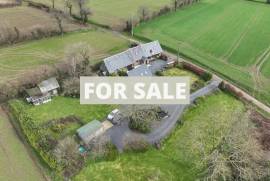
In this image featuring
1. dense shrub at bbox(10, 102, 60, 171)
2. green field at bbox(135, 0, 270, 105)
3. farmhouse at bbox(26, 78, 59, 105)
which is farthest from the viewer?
green field at bbox(135, 0, 270, 105)

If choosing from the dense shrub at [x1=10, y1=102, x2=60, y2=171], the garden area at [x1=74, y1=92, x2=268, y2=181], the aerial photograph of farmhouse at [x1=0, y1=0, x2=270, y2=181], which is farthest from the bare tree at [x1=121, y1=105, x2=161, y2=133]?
the dense shrub at [x1=10, y1=102, x2=60, y2=171]

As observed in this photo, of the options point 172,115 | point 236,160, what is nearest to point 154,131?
point 172,115

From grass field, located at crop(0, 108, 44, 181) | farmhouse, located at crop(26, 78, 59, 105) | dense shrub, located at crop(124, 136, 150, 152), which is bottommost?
grass field, located at crop(0, 108, 44, 181)

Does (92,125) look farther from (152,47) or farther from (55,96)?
(152,47)

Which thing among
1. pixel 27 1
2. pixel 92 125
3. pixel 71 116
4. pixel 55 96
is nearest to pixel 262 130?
pixel 92 125

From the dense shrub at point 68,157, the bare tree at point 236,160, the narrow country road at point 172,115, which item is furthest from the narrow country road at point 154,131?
the bare tree at point 236,160

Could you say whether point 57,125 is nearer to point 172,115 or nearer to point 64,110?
point 64,110

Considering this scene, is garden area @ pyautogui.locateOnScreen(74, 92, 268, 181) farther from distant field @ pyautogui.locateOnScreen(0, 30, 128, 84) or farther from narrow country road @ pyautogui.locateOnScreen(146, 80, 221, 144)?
distant field @ pyautogui.locateOnScreen(0, 30, 128, 84)
